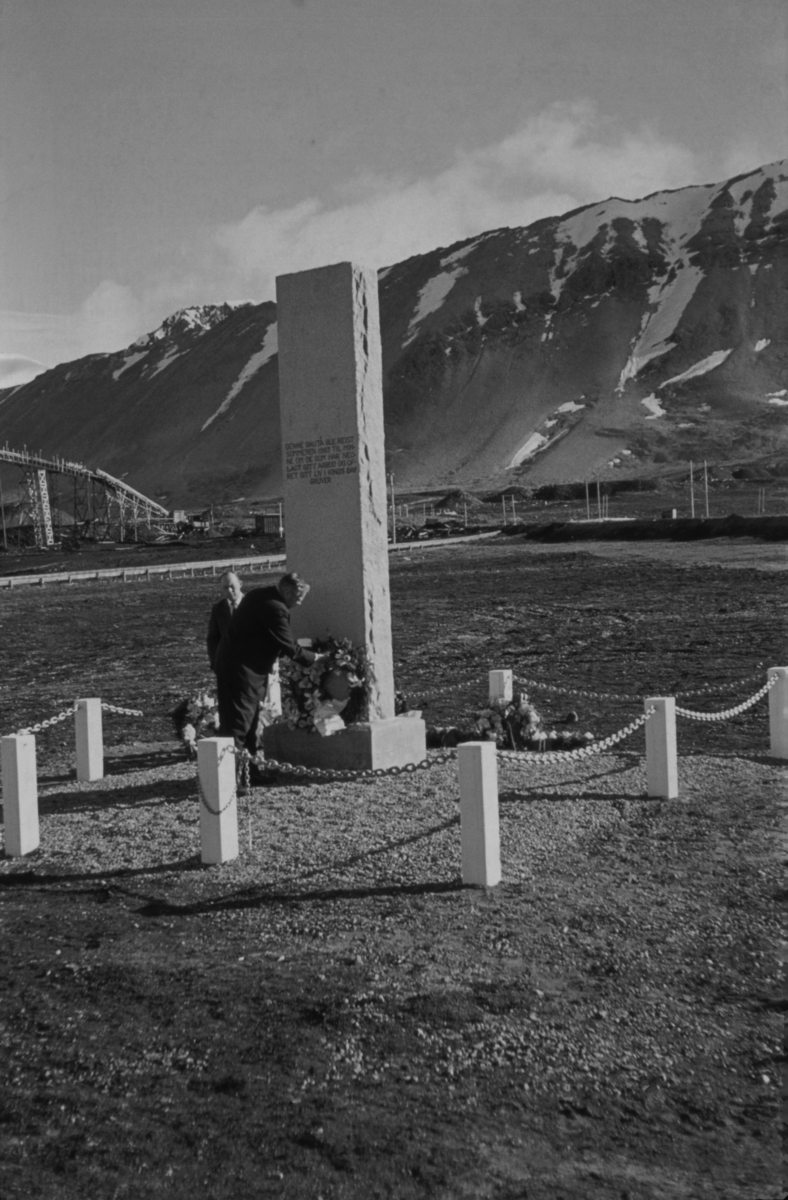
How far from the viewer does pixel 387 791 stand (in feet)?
34.5

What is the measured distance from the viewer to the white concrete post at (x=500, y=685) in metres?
12.8

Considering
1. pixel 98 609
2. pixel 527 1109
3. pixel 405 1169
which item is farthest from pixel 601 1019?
pixel 98 609

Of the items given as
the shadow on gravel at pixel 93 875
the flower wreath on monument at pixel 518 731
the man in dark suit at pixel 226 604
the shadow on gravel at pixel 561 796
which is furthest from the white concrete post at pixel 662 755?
A: the man in dark suit at pixel 226 604

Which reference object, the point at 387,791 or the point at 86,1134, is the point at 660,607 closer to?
the point at 387,791

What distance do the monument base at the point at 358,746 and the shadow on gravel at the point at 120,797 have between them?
1073 millimetres

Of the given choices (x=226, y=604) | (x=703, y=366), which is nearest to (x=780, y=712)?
(x=226, y=604)

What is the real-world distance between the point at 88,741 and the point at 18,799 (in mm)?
2939

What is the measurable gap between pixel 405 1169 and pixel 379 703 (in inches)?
300

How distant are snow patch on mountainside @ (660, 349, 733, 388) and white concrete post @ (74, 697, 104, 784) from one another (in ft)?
615

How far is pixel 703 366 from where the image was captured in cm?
19575

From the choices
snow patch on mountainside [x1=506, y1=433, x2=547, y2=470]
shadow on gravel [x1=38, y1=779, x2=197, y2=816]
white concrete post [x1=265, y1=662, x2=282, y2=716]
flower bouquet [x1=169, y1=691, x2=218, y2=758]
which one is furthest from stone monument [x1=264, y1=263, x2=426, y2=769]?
snow patch on mountainside [x1=506, y1=433, x2=547, y2=470]

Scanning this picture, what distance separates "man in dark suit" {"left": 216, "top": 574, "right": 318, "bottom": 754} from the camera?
11.0m

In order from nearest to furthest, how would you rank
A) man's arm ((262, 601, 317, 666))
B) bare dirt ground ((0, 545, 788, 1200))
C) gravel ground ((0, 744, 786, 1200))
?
1. bare dirt ground ((0, 545, 788, 1200))
2. gravel ground ((0, 744, 786, 1200))
3. man's arm ((262, 601, 317, 666))

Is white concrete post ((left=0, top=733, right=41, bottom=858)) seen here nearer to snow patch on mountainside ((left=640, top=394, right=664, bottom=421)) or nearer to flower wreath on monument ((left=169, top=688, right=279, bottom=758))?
flower wreath on monument ((left=169, top=688, right=279, bottom=758))
